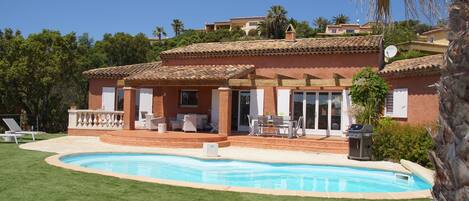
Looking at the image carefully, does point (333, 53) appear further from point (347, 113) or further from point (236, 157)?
point (236, 157)

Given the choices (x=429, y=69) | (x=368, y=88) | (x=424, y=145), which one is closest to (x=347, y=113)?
(x=368, y=88)

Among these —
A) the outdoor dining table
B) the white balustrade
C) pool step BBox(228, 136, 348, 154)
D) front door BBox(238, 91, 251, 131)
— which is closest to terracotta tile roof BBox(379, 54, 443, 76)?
pool step BBox(228, 136, 348, 154)

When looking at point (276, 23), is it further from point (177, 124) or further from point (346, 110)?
point (346, 110)

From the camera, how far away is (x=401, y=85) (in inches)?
734

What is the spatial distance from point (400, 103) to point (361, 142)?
4.15 metres

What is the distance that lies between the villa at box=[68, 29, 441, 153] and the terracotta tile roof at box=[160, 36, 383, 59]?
48mm

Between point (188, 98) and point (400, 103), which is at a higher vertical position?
point (188, 98)

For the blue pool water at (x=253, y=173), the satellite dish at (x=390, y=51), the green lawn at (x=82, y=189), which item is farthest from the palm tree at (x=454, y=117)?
the satellite dish at (x=390, y=51)

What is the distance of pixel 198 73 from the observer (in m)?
22.2

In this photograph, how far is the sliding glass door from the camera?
2120 cm

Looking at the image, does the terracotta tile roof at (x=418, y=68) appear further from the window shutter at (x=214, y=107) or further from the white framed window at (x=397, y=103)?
the window shutter at (x=214, y=107)

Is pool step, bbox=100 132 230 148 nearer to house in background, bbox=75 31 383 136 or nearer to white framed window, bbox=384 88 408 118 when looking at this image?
house in background, bbox=75 31 383 136

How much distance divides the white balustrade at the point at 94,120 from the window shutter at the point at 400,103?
1383 cm

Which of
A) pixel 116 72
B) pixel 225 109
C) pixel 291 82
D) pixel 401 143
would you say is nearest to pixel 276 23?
pixel 116 72
